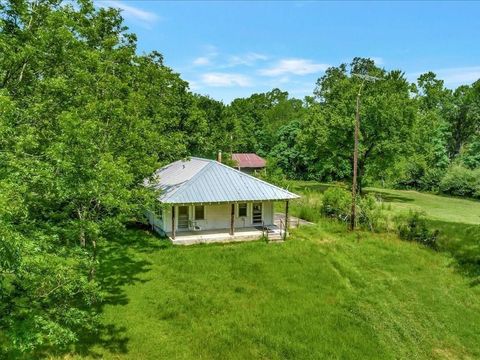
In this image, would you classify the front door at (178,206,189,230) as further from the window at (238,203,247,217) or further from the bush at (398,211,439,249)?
the bush at (398,211,439,249)

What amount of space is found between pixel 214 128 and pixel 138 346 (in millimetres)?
45400

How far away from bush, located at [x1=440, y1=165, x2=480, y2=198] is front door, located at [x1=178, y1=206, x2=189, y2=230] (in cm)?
4182

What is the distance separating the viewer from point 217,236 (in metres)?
25.3

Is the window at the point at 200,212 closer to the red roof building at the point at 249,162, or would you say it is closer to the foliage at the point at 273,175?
the foliage at the point at 273,175

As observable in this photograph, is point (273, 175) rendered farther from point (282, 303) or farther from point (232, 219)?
point (282, 303)

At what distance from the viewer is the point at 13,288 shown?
351 inches

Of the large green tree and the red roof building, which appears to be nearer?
the large green tree

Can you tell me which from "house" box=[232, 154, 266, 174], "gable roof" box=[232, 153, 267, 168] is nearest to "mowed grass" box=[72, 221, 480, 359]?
"gable roof" box=[232, 153, 267, 168]

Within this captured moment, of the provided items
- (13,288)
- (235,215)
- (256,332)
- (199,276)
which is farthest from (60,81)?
(235,215)

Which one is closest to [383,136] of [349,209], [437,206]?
[437,206]

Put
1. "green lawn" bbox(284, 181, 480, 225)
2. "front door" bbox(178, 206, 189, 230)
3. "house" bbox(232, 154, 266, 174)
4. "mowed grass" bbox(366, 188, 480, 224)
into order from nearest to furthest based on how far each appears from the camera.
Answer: "front door" bbox(178, 206, 189, 230)
"mowed grass" bbox(366, 188, 480, 224)
"green lawn" bbox(284, 181, 480, 225)
"house" bbox(232, 154, 266, 174)

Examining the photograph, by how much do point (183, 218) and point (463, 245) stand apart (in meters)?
18.4

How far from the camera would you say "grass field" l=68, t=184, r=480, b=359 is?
12.8 m

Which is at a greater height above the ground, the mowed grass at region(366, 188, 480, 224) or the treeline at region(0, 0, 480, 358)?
the treeline at region(0, 0, 480, 358)
